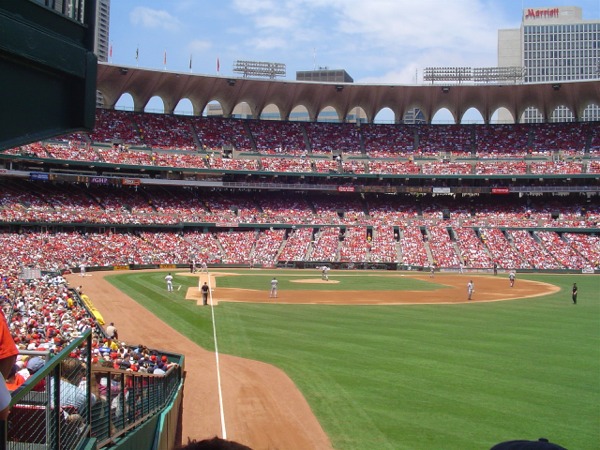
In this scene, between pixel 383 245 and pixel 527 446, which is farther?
pixel 383 245

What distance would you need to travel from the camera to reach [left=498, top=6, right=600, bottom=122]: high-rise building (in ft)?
634

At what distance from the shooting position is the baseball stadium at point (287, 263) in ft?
21.6

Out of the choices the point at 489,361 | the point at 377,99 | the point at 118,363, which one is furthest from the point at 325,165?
the point at 118,363

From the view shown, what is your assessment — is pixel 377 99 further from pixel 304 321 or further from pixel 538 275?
pixel 304 321

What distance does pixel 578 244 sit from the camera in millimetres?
65562

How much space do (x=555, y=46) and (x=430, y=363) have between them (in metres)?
206

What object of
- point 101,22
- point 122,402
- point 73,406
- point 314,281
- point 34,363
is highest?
point 101,22

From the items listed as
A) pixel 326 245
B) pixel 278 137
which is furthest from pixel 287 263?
pixel 278 137

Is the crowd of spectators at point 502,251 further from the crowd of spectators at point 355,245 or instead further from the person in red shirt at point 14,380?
the person in red shirt at point 14,380

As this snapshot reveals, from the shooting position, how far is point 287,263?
218ft

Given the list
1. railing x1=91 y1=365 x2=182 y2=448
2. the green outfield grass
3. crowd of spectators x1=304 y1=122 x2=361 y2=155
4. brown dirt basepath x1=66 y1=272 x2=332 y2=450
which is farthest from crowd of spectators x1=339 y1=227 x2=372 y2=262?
railing x1=91 y1=365 x2=182 y2=448

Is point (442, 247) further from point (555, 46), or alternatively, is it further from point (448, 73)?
point (555, 46)

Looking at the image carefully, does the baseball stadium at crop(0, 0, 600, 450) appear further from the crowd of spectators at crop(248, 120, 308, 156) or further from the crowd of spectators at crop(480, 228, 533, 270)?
the crowd of spectators at crop(248, 120, 308, 156)

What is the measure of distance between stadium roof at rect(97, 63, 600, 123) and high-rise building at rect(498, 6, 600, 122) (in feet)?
412
